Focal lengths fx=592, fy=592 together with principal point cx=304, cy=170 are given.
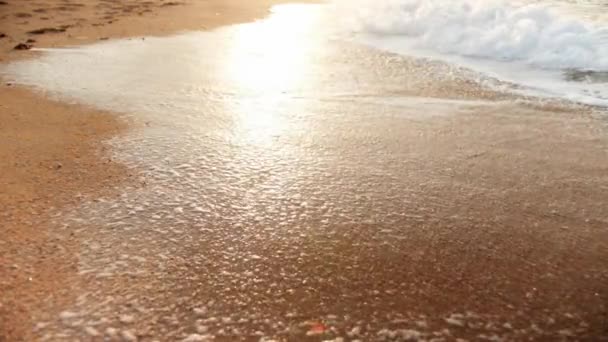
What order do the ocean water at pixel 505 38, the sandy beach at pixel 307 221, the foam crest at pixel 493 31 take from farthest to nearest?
the foam crest at pixel 493 31 → the ocean water at pixel 505 38 → the sandy beach at pixel 307 221

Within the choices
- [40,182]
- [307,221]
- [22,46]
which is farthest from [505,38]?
[40,182]

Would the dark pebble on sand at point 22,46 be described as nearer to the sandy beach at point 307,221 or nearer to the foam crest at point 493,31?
the sandy beach at point 307,221

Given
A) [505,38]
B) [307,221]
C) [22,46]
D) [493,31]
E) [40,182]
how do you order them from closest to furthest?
[307,221] < [40,182] < [22,46] < [505,38] < [493,31]

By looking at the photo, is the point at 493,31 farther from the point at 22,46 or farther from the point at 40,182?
the point at 40,182

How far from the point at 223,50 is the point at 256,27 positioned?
4.45ft

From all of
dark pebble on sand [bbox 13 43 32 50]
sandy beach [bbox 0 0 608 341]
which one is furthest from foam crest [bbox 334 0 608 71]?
dark pebble on sand [bbox 13 43 32 50]

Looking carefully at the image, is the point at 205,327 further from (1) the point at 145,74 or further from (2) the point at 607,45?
(2) the point at 607,45

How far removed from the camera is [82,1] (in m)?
7.32

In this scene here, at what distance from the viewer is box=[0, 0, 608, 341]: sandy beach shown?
5.43 feet

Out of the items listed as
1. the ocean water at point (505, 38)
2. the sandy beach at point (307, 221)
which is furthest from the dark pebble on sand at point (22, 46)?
the ocean water at point (505, 38)

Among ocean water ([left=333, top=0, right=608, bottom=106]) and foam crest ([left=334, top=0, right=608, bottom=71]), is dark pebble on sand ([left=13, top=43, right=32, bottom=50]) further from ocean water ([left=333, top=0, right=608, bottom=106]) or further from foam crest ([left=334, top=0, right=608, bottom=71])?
foam crest ([left=334, top=0, right=608, bottom=71])

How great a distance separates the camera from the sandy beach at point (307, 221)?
166 centimetres

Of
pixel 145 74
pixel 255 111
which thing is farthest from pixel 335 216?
pixel 145 74

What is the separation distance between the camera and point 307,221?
2189 millimetres
